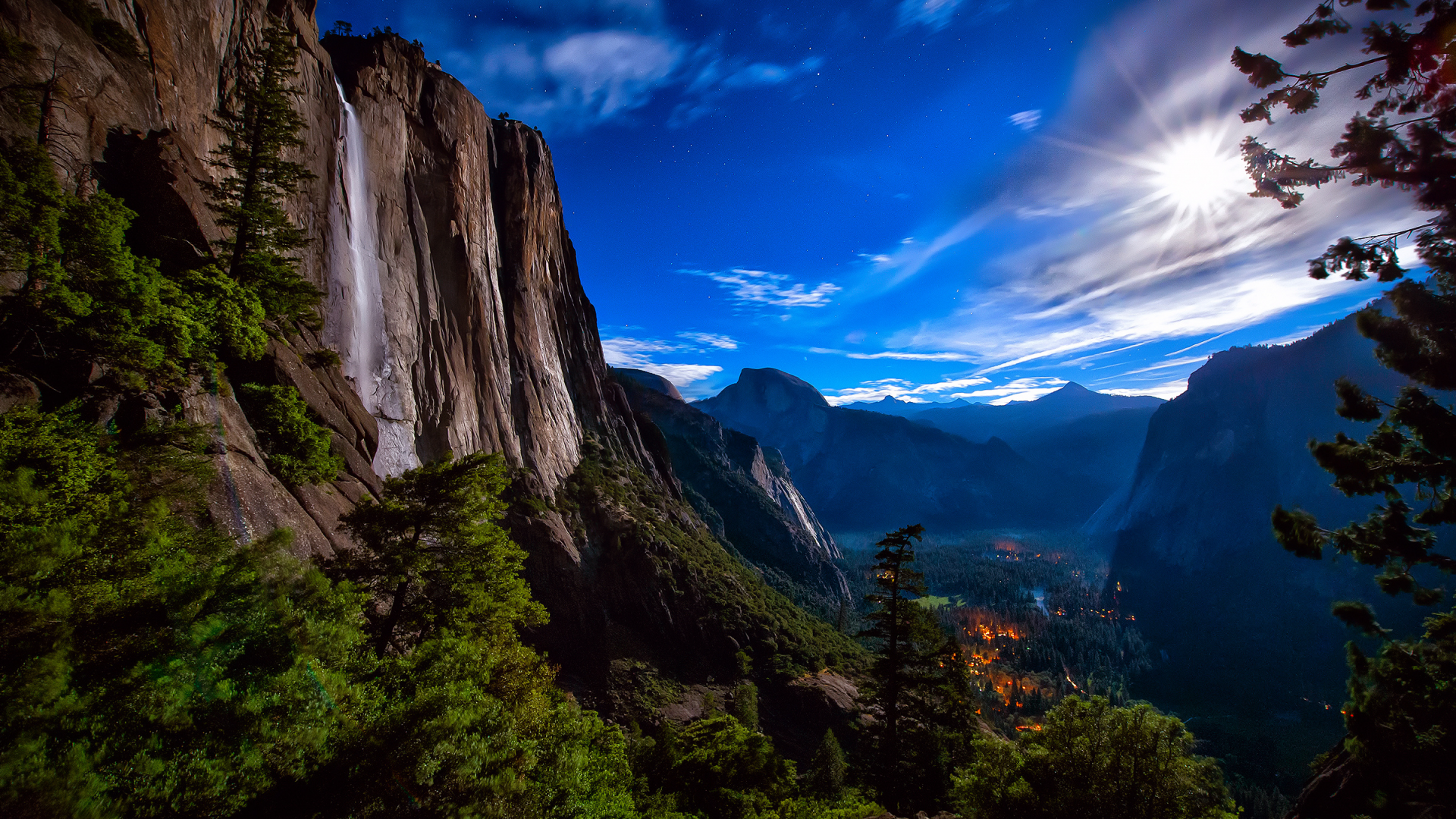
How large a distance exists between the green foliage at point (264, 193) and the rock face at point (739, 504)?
7889cm

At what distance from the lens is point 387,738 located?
9.17 meters

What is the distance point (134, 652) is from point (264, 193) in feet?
63.3

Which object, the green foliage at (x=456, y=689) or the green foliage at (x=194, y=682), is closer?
the green foliage at (x=194, y=682)

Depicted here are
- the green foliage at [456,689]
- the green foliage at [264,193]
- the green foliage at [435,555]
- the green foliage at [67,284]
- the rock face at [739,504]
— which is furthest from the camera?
the rock face at [739,504]

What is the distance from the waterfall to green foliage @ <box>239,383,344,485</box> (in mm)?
11462

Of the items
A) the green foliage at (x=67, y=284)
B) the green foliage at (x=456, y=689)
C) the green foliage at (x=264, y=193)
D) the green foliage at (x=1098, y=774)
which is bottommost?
the green foliage at (x=1098, y=774)

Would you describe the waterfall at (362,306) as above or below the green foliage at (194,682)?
above

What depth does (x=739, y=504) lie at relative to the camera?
119312 millimetres

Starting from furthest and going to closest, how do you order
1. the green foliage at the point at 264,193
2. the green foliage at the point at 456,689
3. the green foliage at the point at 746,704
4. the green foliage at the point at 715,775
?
the green foliage at the point at 746,704, the green foliage at the point at 264,193, the green foliage at the point at 715,775, the green foliage at the point at 456,689

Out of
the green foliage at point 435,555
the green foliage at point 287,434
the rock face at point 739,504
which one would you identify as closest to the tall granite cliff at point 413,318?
the green foliage at point 287,434

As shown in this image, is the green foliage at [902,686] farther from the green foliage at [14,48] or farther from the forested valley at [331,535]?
the green foliage at [14,48]

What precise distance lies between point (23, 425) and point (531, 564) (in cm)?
3347

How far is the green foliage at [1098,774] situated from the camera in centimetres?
1389

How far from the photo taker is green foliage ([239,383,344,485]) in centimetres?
1670
